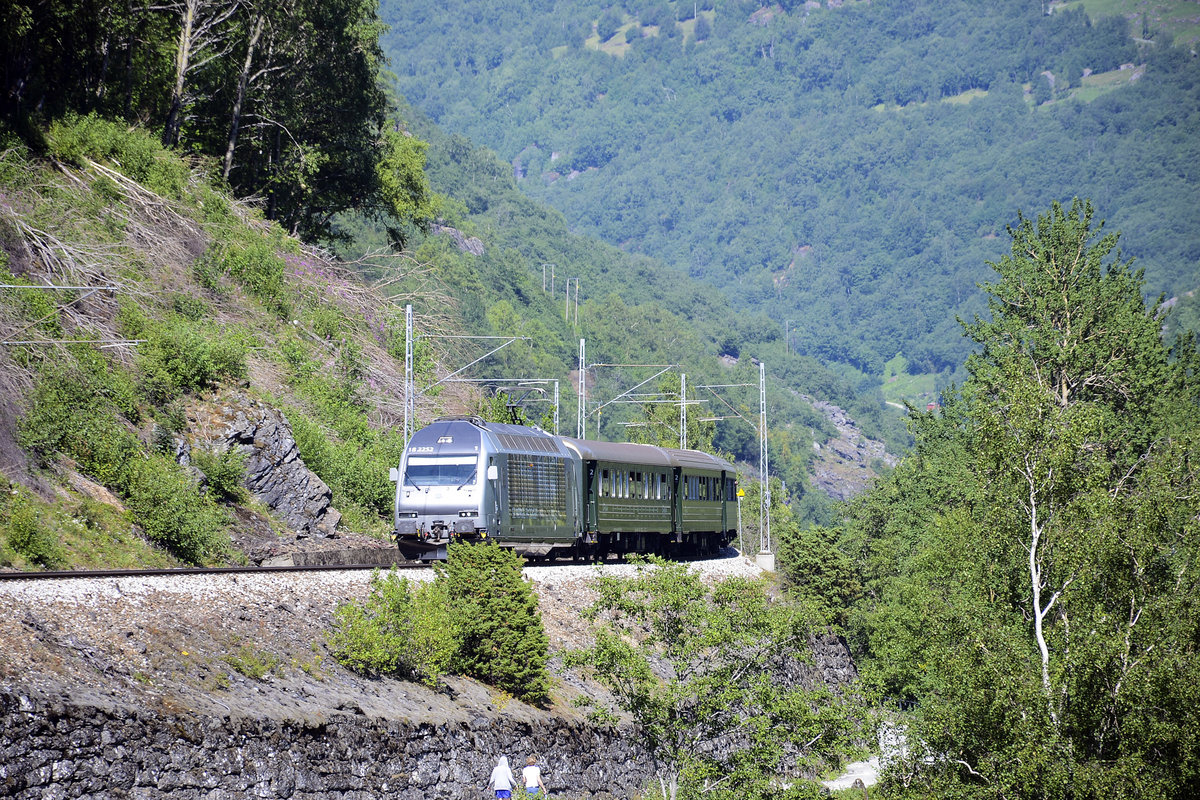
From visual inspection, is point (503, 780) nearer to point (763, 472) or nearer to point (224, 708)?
point (224, 708)

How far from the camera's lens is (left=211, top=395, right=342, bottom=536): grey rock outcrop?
32906 millimetres

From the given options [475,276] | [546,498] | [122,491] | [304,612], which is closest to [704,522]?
[546,498]

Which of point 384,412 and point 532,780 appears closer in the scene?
point 532,780

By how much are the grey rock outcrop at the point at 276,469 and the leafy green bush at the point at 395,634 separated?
441 inches

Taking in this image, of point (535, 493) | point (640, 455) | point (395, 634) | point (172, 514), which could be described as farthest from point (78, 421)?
point (640, 455)

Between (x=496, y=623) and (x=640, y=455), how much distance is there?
15666 mm

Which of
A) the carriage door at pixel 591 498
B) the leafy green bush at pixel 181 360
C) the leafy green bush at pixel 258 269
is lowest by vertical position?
the carriage door at pixel 591 498

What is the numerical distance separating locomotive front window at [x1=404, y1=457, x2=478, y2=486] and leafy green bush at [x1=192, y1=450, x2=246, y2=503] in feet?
16.3

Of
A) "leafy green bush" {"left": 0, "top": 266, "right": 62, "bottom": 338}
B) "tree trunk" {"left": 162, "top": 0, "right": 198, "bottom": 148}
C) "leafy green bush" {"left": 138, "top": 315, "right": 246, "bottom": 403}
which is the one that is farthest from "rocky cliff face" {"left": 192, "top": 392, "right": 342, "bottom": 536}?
"tree trunk" {"left": 162, "top": 0, "right": 198, "bottom": 148}

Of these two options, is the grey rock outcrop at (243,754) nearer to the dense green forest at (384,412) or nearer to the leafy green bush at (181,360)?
the dense green forest at (384,412)

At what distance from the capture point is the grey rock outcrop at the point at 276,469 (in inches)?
1296

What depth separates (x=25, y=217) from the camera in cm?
3306

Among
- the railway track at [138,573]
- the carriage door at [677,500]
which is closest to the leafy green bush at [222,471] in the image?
the railway track at [138,573]

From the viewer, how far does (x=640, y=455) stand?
127 feet
